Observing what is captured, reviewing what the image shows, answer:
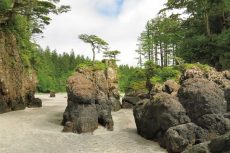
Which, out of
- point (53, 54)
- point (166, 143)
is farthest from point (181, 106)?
point (53, 54)

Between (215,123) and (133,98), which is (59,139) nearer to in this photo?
(215,123)

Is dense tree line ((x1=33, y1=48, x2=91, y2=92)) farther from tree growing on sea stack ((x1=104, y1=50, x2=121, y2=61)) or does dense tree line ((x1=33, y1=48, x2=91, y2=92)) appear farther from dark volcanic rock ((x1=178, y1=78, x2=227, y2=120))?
dark volcanic rock ((x1=178, y1=78, x2=227, y2=120))

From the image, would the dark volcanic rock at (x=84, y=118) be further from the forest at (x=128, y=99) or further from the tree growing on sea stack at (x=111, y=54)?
the tree growing on sea stack at (x=111, y=54)

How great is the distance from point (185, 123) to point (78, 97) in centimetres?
770

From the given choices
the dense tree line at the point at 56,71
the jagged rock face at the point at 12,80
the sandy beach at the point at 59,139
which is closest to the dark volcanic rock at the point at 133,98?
the jagged rock face at the point at 12,80

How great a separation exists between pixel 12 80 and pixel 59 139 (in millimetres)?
13911

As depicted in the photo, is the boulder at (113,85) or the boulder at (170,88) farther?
the boulder at (113,85)

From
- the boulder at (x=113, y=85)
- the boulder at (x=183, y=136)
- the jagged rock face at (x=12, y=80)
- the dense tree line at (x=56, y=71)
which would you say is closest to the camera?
the boulder at (x=183, y=136)

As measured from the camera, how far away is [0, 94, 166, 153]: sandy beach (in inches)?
742

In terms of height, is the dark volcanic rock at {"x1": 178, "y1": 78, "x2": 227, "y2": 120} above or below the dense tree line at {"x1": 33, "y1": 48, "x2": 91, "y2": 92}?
below

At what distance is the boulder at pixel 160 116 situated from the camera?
20.6 metres

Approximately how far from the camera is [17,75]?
34.4 meters

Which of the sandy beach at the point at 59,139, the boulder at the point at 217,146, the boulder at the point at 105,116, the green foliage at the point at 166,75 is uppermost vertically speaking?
the green foliage at the point at 166,75

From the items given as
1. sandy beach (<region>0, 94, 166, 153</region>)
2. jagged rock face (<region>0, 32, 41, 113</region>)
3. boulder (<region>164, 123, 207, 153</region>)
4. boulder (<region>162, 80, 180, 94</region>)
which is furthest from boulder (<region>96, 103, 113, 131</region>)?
jagged rock face (<region>0, 32, 41, 113</region>)
